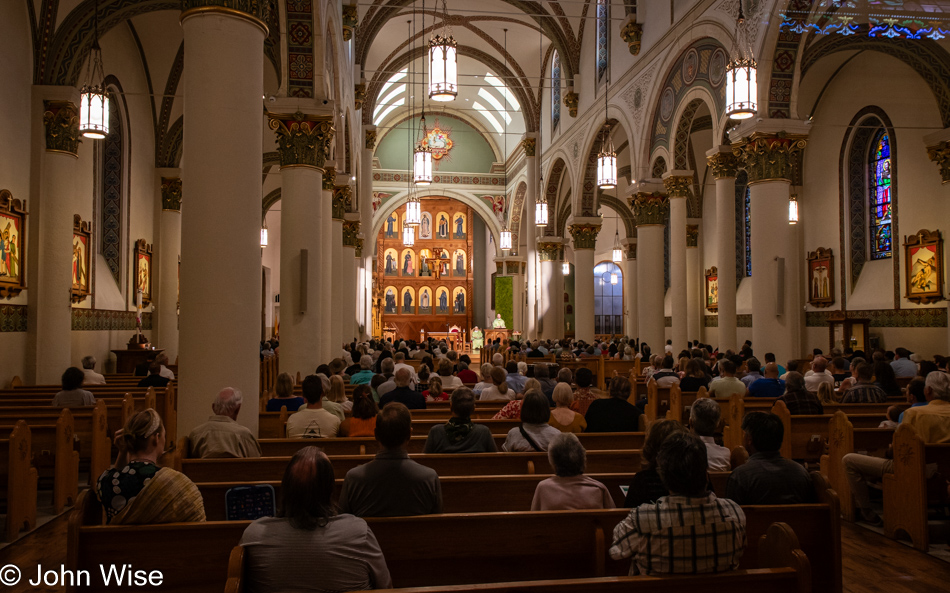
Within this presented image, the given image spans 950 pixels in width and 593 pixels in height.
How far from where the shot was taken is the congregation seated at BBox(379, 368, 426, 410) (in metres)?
6.85

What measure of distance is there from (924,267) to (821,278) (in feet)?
10.7

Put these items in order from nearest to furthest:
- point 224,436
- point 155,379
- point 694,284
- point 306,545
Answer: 1. point 306,545
2. point 224,436
3. point 155,379
4. point 694,284

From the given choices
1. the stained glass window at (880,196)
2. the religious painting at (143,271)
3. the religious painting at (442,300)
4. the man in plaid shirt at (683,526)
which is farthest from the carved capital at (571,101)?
the man in plaid shirt at (683,526)

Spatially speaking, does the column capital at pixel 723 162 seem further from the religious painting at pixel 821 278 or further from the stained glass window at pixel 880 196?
the religious painting at pixel 821 278

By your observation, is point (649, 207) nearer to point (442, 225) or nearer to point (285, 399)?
point (285, 399)

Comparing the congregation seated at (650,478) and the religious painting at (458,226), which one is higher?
the religious painting at (458,226)

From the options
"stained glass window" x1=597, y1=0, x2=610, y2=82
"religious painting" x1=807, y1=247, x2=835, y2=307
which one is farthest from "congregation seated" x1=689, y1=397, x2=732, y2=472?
"stained glass window" x1=597, y1=0, x2=610, y2=82

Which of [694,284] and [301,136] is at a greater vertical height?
[301,136]

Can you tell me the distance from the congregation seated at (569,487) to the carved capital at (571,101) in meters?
19.6

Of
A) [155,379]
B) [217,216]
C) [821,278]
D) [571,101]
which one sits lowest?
[155,379]

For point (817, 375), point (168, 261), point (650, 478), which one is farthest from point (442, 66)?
point (168, 261)

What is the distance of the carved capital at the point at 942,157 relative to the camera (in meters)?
13.2

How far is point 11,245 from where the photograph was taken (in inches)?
406

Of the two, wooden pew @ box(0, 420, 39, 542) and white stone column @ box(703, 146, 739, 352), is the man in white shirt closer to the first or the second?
white stone column @ box(703, 146, 739, 352)
